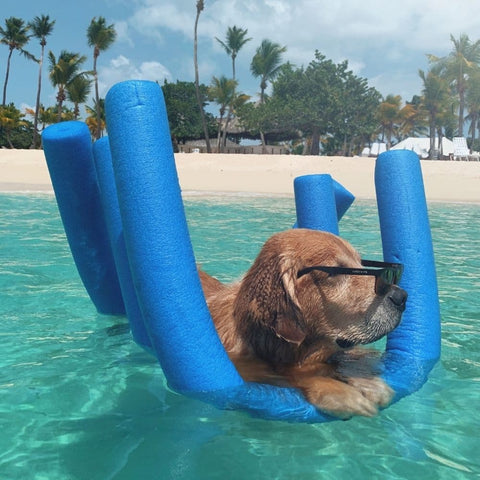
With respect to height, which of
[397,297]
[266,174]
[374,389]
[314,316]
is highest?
[266,174]

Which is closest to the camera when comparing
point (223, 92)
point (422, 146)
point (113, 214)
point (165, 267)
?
point (165, 267)

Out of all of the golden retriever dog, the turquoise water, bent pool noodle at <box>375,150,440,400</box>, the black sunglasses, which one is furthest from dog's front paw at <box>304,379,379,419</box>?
the black sunglasses

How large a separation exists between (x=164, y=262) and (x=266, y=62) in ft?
246

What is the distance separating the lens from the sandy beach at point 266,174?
3067cm

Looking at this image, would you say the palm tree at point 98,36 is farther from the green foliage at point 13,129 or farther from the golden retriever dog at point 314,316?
the golden retriever dog at point 314,316

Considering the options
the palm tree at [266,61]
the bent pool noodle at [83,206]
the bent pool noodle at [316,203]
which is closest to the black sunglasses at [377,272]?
the bent pool noodle at [316,203]

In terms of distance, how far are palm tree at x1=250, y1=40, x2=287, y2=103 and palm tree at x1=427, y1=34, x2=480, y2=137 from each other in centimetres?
2221

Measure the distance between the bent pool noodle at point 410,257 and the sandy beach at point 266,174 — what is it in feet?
79.3

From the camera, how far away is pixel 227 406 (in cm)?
302

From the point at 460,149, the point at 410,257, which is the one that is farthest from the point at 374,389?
the point at 460,149

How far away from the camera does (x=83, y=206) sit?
4613 mm

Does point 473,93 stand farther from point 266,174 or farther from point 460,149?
point 266,174

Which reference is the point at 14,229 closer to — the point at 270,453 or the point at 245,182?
the point at 270,453

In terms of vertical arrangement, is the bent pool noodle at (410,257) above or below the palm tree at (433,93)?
below
